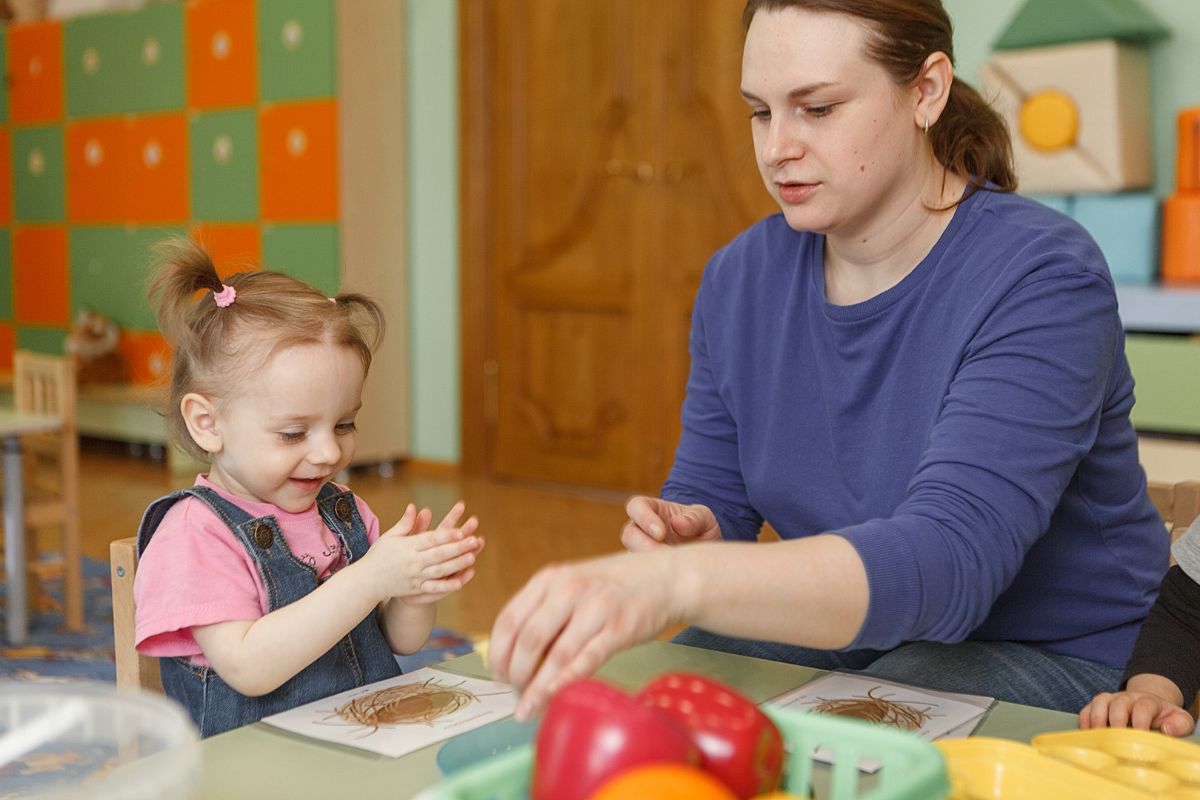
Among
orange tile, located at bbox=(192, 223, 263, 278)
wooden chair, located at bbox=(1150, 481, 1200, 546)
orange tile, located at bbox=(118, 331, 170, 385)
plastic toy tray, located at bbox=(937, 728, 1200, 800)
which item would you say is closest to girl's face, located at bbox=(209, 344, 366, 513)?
plastic toy tray, located at bbox=(937, 728, 1200, 800)

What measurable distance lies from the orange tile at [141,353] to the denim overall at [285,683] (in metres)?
4.34

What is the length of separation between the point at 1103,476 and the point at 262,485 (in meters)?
0.77

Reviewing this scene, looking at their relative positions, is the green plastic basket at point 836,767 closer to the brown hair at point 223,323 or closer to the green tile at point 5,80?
the brown hair at point 223,323

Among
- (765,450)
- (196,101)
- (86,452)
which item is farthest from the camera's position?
(86,452)

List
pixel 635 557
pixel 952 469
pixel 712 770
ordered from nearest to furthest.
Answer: pixel 712 770, pixel 635 557, pixel 952 469

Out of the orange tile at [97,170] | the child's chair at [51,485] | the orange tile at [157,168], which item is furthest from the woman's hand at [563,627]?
the orange tile at [97,170]

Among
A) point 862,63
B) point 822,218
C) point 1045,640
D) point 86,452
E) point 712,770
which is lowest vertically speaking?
point 86,452

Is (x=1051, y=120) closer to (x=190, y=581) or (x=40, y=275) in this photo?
(x=190, y=581)

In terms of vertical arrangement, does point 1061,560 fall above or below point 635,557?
below

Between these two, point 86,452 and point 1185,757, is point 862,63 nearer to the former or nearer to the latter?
point 1185,757

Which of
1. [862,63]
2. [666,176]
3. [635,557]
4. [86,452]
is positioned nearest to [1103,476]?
[862,63]

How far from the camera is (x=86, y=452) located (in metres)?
5.75

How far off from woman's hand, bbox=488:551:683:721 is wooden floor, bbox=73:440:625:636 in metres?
2.40

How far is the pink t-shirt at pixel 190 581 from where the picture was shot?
1.11 m
